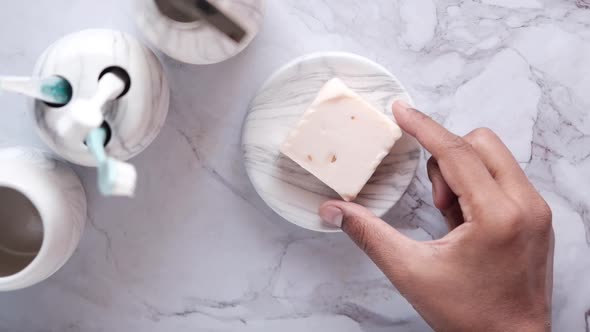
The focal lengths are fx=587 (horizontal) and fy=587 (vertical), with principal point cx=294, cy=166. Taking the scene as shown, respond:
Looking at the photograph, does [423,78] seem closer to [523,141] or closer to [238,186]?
→ [523,141]

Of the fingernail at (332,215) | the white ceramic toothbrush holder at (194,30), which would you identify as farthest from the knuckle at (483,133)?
the white ceramic toothbrush holder at (194,30)

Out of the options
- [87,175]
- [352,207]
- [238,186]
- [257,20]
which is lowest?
[87,175]

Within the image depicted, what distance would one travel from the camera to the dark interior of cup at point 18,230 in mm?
748

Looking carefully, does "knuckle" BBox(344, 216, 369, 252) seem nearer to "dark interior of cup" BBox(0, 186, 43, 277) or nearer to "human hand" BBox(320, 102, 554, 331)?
"human hand" BBox(320, 102, 554, 331)

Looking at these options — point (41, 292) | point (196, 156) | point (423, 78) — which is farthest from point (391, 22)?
point (41, 292)

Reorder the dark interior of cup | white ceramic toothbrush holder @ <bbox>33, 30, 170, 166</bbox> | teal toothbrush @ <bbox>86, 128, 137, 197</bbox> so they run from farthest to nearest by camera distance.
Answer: the dark interior of cup < white ceramic toothbrush holder @ <bbox>33, 30, 170, 166</bbox> < teal toothbrush @ <bbox>86, 128, 137, 197</bbox>

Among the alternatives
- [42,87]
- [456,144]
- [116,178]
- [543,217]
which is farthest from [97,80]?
[543,217]

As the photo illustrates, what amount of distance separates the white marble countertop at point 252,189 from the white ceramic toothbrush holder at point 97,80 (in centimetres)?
14

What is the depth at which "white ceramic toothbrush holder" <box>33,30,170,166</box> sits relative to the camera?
65cm

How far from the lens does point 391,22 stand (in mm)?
835

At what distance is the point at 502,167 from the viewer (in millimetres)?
761

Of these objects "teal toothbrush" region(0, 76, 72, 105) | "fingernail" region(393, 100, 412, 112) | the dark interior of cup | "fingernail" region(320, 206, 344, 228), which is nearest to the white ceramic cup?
the dark interior of cup

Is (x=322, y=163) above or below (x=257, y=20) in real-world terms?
below

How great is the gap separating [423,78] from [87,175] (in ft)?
→ 1.64
